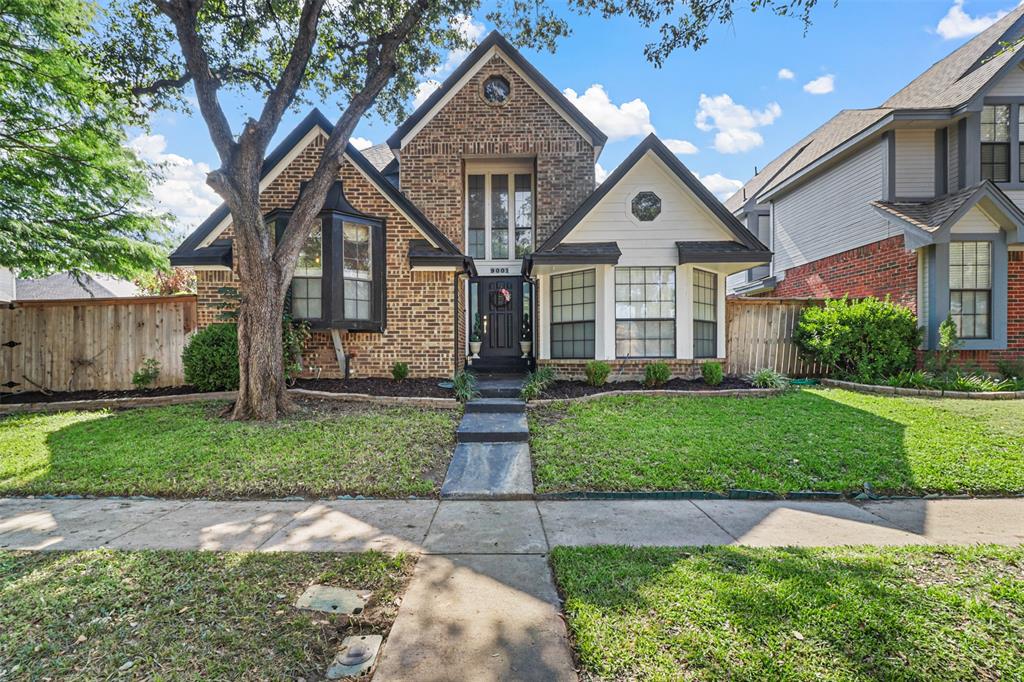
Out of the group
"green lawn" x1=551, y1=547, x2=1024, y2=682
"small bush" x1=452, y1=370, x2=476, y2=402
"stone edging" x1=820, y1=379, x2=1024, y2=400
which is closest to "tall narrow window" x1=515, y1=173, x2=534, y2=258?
"small bush" x1=452, y1=370, x2=476, y2=402

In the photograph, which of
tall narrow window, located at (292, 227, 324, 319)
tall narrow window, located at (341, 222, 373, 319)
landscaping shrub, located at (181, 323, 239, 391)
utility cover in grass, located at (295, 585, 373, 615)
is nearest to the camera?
utility cover in grass, located at (295, 585, 373, 615)

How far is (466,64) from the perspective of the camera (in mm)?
10625

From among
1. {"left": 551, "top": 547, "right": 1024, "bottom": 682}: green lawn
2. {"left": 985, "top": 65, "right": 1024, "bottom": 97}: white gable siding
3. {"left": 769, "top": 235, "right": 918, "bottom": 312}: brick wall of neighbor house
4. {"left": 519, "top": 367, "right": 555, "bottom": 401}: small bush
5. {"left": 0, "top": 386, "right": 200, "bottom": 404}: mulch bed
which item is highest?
{"left": 985, "top": 65, "right": 1024, "bottom": 97}: white gable siding

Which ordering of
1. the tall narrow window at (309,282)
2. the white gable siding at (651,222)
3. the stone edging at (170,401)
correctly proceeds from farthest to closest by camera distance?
the white gable siding at (651,222) < the tall narrow window at (309,282) < the stone edging at (170,401)

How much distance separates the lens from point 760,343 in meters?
10.3

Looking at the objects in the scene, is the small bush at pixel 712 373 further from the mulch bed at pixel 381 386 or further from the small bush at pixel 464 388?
the mulch bed at pixel 381 386

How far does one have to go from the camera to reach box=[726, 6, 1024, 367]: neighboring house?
954cm

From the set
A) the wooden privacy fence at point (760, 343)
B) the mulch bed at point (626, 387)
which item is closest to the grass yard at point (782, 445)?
the mulch bed at point (626, 387)

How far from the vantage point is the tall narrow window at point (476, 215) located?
11.3 meters

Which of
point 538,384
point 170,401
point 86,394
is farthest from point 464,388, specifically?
point 86,394

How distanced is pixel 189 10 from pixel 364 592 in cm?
867

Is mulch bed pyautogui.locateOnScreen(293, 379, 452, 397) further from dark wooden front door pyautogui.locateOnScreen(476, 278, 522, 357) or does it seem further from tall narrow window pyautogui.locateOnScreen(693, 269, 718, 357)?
tall narrow window pyautogui.locateOnScreen(693, 269, 718, 357)

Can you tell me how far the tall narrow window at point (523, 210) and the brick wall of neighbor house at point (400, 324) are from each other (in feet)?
8.51

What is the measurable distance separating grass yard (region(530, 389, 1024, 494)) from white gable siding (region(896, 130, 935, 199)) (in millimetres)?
5352
